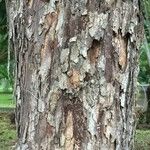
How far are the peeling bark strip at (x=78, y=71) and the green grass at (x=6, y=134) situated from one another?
221 inches

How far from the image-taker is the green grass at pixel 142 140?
7.86m

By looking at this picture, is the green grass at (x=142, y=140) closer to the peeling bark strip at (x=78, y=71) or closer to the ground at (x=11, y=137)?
the ground at (x=11, y=137)

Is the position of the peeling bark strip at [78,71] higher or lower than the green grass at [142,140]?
higher

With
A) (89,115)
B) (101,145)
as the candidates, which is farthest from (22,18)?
(101,145)

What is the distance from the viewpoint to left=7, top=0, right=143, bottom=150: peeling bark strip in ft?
6.15

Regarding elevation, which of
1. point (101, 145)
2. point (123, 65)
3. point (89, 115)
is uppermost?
point (123, 65)

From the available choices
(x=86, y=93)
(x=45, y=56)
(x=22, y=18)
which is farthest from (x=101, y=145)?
(x=22, y=18)

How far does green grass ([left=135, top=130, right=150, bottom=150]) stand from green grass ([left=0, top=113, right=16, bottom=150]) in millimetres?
2062

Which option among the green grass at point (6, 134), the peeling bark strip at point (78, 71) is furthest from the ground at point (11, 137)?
the peeling bark strip at point (78, 71)

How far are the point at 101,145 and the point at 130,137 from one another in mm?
163

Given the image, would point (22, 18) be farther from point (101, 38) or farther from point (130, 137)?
point (130, 137)

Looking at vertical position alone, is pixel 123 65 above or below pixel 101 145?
above

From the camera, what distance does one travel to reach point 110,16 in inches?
74.2

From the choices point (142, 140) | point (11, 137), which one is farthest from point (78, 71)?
point (11, 137)
